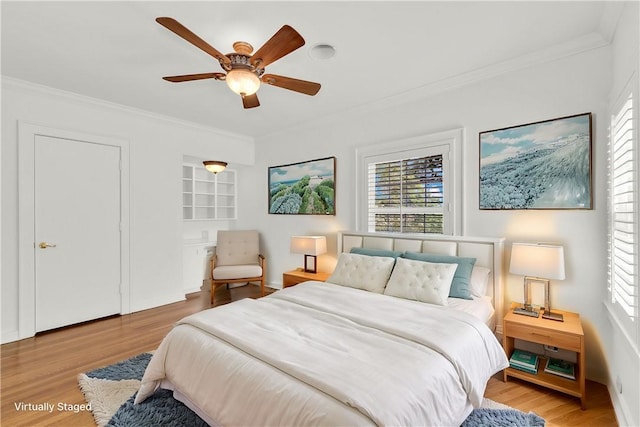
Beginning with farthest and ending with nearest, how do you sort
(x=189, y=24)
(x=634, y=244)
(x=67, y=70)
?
1. (x=67, y=70)
2. (x=189, y=24)
3. (x=634, y=244)

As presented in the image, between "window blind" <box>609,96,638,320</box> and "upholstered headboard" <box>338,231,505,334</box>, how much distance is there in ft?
2.46

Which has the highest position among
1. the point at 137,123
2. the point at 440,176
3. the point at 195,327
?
the point at 137,123

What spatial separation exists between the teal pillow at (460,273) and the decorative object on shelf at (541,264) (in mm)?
342

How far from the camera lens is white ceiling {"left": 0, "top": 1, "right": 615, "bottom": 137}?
198 cm

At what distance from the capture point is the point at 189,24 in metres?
2.13

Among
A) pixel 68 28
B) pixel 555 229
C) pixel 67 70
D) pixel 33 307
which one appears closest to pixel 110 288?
pixel 33 307

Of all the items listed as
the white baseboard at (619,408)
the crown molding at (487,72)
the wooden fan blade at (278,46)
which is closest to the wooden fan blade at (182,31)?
the wooden fan blade at (278,46)

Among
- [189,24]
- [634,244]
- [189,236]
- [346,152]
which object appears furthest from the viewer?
A: [189,236]

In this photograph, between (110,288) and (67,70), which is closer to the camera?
(67,70)

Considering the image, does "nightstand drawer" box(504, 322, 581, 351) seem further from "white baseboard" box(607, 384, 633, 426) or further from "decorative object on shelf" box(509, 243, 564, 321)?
"white baseboard" box(607, 384, 633, 426)

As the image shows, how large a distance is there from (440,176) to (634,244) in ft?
5.84

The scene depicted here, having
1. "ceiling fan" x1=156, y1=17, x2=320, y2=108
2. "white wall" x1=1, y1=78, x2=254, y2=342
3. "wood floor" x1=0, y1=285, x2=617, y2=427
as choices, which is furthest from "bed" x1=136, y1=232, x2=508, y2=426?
"white wall" x1=1, y1=78, x2=254, y2=342

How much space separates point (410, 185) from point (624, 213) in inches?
73.4

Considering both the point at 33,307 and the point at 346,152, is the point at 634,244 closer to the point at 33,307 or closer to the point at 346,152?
the point at 346,152
